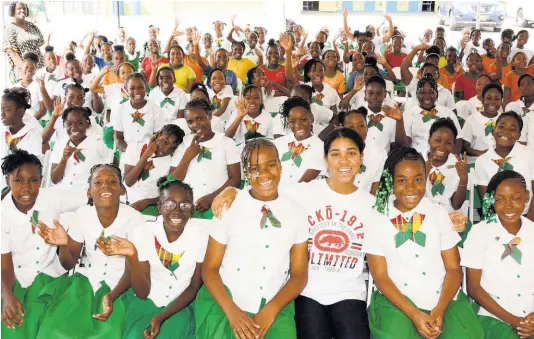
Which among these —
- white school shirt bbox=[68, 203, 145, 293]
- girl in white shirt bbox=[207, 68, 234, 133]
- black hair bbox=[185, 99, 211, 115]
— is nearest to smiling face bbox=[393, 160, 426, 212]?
white school shirt bbox=[68, 203, 145, 293]

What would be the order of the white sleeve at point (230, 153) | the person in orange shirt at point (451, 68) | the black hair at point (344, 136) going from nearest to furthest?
the black hair at point (344, 136) → the white sleeve at point (230, 153) → the person in orange shirt at point (451, 68)

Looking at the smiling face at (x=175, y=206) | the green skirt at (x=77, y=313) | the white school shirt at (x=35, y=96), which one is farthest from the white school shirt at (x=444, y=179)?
the white school shirt at (x=35, y=96)

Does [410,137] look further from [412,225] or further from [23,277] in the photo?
[23,277]

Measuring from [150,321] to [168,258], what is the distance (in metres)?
0.24

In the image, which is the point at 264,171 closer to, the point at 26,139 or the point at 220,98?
the point at 26,139

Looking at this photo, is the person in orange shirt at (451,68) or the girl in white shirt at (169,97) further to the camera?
the person in orange shirt at (451,68)

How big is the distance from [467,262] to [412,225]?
24cm

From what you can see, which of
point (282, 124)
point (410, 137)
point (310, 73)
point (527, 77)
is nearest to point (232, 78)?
point (310, 73)

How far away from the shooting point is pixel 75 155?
312cm

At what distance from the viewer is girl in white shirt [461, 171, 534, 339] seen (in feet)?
6.57

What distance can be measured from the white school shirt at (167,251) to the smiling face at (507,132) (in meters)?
1.77

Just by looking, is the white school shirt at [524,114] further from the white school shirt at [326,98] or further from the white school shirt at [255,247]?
the white school shirt at [255,247]

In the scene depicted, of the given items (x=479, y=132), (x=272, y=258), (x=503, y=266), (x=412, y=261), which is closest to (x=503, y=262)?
(x=503, y=266)

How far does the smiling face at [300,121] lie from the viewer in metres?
3.04
